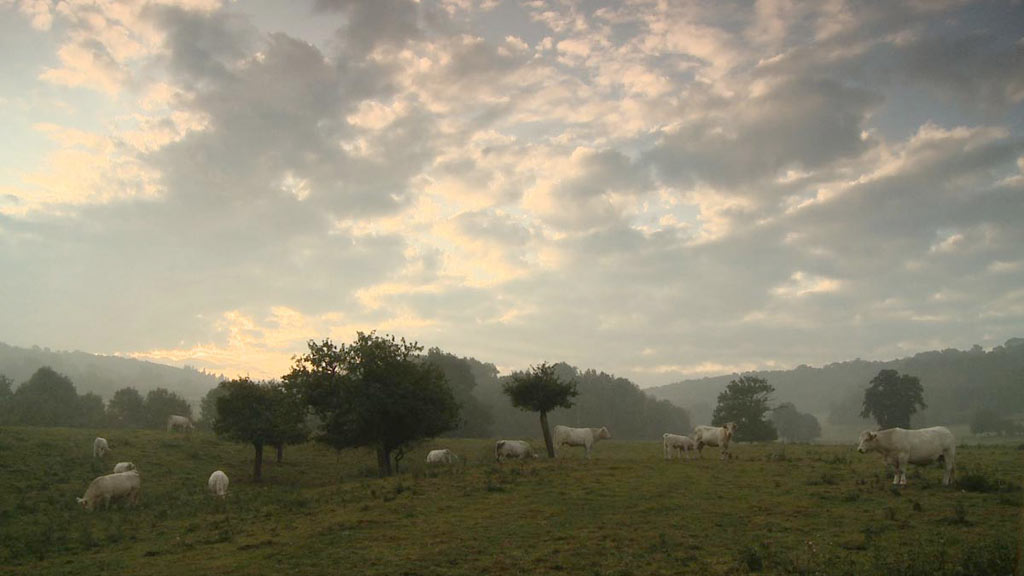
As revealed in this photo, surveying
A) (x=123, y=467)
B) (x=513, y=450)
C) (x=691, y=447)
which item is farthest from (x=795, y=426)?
(x=123, y=467)

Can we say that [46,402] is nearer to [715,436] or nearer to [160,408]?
[160,408]

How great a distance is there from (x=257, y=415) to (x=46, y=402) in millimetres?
73077

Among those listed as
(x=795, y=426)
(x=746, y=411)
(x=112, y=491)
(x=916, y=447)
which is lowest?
(x=795, y=426)

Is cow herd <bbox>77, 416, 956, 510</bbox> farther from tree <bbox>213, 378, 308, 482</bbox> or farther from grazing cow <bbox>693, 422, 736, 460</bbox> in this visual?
tree <bbox>213, 378, 308, 482</bbox>

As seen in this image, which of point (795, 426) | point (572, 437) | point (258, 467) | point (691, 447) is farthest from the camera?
point (795, 426)

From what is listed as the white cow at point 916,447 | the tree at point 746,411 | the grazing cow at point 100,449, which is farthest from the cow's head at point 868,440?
the tree at point 746,411

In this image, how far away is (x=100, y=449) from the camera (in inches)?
1495

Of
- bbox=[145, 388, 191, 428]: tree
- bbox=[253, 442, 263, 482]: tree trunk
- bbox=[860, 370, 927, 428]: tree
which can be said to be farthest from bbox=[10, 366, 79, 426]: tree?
bbox=[860, 370, 927, 428]: tree

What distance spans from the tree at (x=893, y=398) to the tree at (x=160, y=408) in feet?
349

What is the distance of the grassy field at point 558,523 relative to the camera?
43.1ft

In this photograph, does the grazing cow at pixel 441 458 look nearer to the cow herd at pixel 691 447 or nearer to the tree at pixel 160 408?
the cow herd at pixel 691 447

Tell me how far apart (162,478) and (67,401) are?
77.5 metres

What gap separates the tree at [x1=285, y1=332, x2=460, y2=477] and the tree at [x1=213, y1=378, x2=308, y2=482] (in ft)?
7.77

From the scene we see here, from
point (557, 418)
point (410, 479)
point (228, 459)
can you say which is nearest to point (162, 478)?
point (228, 459)
